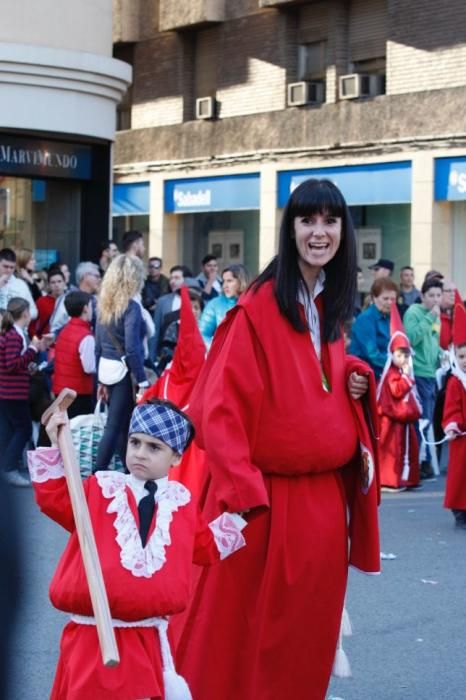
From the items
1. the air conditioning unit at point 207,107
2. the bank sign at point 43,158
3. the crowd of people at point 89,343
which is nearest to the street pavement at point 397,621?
the crowd of people at point 89,343

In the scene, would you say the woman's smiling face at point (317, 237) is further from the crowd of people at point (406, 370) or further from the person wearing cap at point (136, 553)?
the crowd of people at point (406, 370)

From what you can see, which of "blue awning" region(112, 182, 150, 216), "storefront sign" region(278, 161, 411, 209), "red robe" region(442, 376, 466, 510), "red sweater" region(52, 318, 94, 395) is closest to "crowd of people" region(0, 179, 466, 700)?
"red robe" region(442, 376, 466, 510)

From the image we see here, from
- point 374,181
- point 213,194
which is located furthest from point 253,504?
point 213,194

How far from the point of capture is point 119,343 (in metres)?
11.4

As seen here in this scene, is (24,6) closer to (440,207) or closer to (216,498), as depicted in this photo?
(440,207)

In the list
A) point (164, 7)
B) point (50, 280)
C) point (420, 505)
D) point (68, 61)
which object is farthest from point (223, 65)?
point (420, 505)

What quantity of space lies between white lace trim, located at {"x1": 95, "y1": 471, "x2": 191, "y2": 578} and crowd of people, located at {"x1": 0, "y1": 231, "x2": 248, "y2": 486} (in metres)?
5.95

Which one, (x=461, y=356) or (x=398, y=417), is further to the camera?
(x=398, y=417)

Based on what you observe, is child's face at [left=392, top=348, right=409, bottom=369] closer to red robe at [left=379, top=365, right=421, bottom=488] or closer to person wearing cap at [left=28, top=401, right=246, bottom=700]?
red robe at [left=379, top=365, right=421, bottom=488]

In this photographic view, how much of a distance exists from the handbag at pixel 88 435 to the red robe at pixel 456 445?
2695 mm

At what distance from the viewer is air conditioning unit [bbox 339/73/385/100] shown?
2491 cm

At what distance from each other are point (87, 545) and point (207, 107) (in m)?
25.3

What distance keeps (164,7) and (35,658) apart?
24.5m

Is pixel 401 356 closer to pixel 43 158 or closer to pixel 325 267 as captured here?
pixel 325 267
